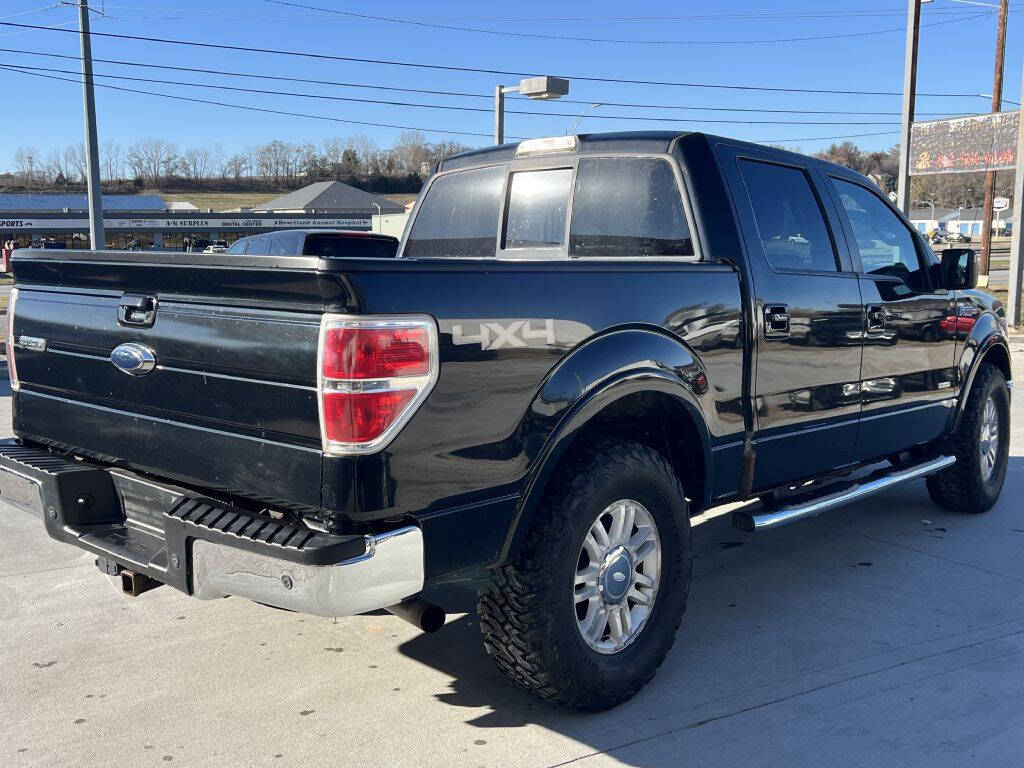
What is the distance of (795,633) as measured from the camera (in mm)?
4188

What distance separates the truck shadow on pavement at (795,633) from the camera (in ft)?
11.1

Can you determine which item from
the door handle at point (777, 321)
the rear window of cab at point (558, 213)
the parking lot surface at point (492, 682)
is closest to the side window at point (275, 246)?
the rear window of cab at point (558, 213)

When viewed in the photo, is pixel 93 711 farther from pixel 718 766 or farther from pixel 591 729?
pixel 718 766

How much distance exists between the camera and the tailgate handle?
124 inches

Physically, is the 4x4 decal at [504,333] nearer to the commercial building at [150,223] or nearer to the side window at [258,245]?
the side window at [258,245]

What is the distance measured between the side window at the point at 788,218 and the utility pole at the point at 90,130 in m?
14.2

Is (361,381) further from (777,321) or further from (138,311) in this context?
(777,321)

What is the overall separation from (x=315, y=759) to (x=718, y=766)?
50.0 inches

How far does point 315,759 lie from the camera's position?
3109mm

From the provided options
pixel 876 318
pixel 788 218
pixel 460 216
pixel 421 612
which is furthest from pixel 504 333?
pixel 876 318

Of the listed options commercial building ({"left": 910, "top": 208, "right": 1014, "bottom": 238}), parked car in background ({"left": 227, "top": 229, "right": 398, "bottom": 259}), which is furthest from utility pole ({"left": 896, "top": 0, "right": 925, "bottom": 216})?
commercial building ({"left": 910, "top": 208, "right": 1014, "bottom": 238})

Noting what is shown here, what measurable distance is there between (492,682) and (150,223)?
8507cm

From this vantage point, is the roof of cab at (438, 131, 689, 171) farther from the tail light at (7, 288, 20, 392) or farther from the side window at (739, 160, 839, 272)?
the tail light at (7, 288, 20, 392)

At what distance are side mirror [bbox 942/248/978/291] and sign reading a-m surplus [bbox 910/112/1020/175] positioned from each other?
51.7 feet
